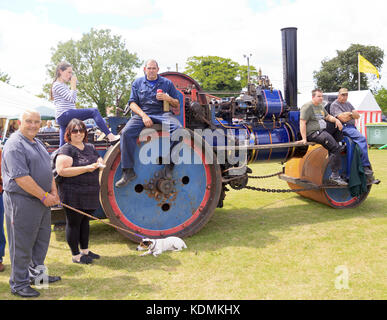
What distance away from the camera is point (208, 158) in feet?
16.5

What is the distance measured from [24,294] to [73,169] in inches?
51.5

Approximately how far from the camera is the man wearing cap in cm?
622

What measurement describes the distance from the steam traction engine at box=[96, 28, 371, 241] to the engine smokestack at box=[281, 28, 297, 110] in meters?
0.02

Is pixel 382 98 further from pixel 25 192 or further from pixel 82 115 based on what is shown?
pixel 25 192

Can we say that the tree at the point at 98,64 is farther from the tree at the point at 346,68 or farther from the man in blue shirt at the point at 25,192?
the man in blue shirt at the point at 25,192

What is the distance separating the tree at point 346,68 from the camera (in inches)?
2000

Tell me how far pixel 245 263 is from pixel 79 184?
2.14 metres

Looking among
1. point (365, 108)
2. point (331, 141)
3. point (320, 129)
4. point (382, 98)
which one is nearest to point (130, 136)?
point (320, 129)

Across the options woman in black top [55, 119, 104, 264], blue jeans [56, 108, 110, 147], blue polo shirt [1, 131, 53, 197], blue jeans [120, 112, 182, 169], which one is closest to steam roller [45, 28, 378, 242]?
blue jeans [120, 112, 182, 169]

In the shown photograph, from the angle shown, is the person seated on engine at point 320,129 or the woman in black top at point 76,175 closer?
the woman in black top at point 76,175

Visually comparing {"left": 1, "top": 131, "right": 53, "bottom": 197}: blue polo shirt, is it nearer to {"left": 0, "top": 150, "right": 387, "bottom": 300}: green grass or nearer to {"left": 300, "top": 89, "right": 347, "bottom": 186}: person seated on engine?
{"left": 0, "top": 150, "right": 387, "bottom": 300}: green grass

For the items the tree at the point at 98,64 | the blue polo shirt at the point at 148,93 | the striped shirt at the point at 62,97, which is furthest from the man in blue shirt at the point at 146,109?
the tree at the point at 98,64

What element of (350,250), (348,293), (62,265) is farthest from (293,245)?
(62,265)

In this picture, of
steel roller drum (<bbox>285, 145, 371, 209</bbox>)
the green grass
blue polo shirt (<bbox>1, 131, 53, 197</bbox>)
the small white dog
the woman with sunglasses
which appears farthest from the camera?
steel roller drum (<bbox>285, 145, 371, 209</bbox>)
